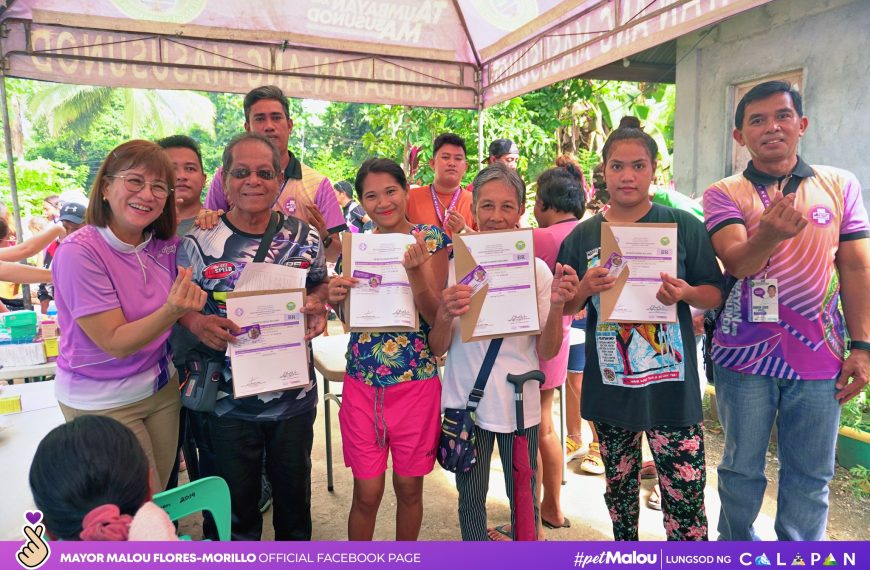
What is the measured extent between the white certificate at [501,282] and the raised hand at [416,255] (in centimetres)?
14

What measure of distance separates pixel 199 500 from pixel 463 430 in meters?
1.08

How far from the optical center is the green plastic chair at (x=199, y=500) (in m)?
1.63

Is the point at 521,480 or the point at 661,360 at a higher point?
the point at 661,360

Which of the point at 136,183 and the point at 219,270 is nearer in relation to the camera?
the point at 136,183

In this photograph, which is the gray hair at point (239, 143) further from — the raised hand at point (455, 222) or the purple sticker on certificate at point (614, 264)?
the purple sticker on certificate at point (614, 264)

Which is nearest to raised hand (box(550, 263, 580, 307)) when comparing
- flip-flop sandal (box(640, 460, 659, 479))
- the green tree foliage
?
flip-flop sandal (box(640, 460, 659, 479))

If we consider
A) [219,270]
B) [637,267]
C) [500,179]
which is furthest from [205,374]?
[637,267]

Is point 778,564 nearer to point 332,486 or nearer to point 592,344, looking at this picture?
point 592,344

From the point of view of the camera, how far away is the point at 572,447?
14.4 feet

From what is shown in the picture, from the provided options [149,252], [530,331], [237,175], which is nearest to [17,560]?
[149,252]

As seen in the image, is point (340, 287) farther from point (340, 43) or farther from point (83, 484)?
point (340, 43)

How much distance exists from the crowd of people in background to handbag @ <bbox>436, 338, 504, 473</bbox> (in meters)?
0.04

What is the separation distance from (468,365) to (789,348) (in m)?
1.38

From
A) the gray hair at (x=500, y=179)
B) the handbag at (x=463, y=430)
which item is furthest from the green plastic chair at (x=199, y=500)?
the gray hair at (x=500, y=179)
